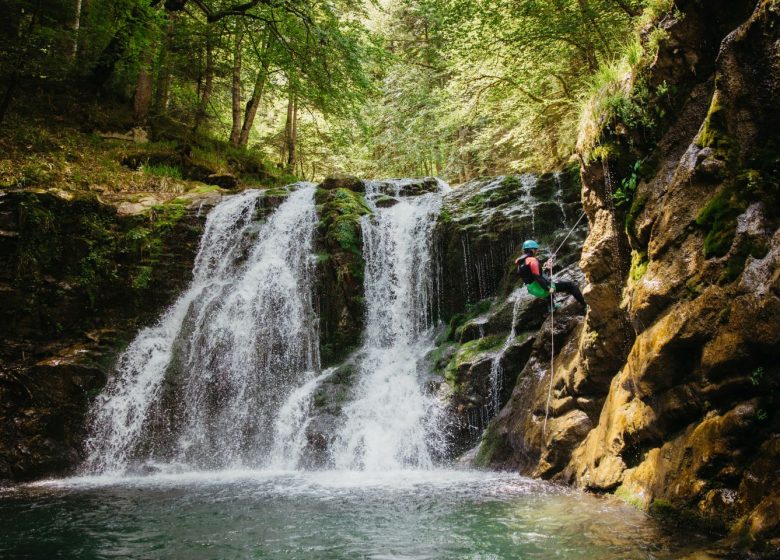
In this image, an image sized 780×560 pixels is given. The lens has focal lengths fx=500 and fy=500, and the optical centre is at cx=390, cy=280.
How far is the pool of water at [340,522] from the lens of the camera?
4.66 meters

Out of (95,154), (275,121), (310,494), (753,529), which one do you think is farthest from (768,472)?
(275,121)

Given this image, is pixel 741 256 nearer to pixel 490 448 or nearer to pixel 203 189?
pixel 490 448

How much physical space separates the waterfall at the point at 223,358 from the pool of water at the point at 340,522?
2103 mm

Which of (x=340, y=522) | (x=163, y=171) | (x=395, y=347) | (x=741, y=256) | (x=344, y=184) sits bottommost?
(x=340, y=522)

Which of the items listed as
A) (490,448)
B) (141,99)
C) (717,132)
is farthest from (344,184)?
(717,132)

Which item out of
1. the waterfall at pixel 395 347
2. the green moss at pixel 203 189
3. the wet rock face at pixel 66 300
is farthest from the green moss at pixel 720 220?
the green moss at pixel 203 189

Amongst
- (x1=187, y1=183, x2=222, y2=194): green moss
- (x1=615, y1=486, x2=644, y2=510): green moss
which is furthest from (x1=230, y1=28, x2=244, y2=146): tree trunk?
(x1=615, y1=486, x2=644, y2=510): green moss

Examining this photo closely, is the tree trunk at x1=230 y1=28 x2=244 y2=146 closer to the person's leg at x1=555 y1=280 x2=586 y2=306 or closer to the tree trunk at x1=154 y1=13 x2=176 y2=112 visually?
the tree trunk at x1=154 y1=13 x2=176 y2=112

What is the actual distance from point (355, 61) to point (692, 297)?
10060mm

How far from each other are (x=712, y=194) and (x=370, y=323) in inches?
338

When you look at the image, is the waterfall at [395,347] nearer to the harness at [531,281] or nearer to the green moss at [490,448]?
the green moss at [490,448]

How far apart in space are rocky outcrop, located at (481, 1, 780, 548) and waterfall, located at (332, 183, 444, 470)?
9.32 feet

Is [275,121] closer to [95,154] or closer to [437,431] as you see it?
[95,154]

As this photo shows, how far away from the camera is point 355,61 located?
488 inches
